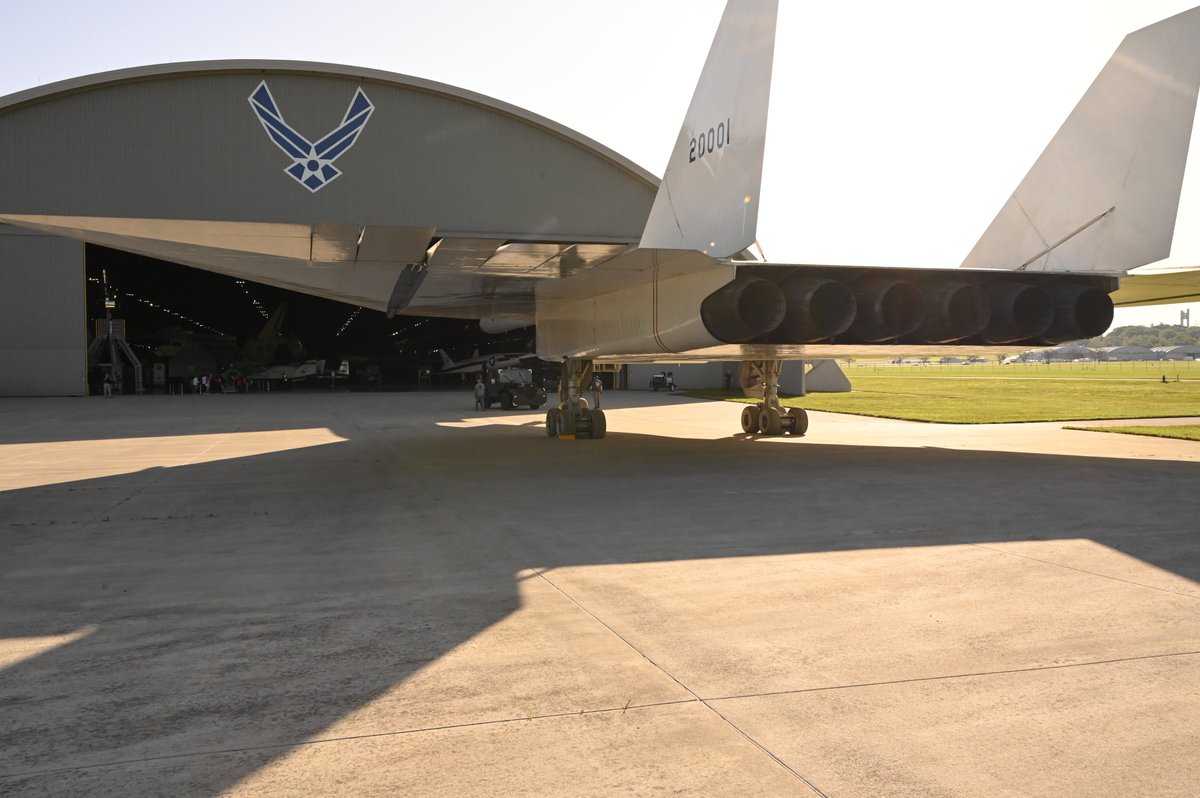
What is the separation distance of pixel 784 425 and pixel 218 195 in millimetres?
16203

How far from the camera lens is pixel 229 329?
71000 millimetres

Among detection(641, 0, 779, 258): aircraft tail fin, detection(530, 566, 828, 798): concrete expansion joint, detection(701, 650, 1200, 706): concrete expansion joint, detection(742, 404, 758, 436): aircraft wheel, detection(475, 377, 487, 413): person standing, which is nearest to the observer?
detection(530, 566, 828, 798): concrete expansion joint

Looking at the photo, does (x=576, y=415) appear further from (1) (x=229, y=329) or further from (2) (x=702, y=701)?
(1) (x=229, y=329)

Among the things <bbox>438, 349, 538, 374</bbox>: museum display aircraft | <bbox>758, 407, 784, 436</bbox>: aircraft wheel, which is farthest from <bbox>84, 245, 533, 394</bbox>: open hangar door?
<bbox>758, 407, 784, 436</bbox>: aircraft wheel

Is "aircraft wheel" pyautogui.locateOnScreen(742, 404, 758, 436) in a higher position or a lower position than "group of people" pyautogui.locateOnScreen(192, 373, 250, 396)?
lower

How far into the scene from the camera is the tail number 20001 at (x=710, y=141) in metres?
8.88

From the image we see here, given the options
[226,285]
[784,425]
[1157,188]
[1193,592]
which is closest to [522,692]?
[1193,592]

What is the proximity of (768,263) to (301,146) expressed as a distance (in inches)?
727

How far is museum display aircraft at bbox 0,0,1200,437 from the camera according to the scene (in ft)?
28.5

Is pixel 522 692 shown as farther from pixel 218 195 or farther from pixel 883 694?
pixel 218 195

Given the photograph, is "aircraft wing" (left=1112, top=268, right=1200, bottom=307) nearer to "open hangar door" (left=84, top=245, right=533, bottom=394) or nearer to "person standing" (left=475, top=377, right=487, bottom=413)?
"person standing" (left=475, top=377, right=487, bottom=413)

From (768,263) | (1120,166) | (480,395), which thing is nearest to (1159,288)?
(1120,166)

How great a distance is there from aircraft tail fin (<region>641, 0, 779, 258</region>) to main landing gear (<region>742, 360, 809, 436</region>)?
23.4ft

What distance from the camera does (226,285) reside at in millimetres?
43250
